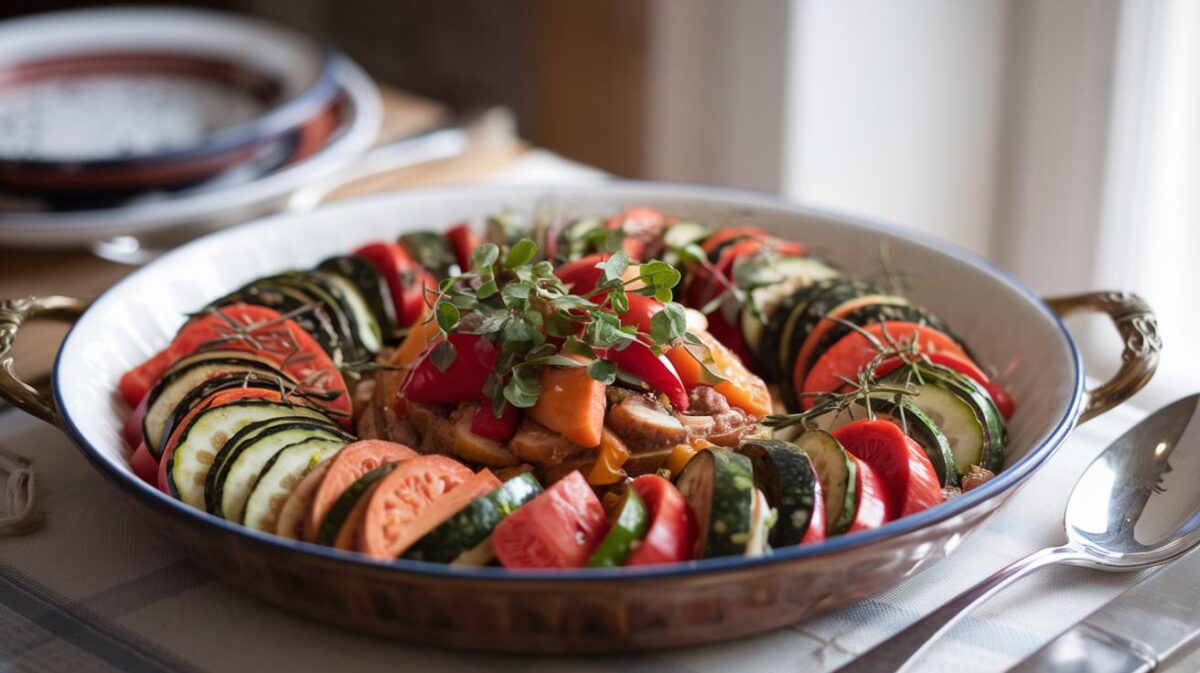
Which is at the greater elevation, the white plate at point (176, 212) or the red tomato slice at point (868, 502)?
the white plate at point (176, 212)

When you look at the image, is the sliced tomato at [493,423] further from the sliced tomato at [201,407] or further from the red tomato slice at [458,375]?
the sliced tomato at [201,407]

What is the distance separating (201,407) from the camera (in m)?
2.12

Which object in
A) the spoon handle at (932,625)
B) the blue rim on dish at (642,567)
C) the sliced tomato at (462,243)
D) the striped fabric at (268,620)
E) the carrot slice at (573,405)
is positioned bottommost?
the striped fabric at (268,620)

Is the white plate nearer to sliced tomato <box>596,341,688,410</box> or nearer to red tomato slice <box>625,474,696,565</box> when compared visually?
sliced tomato <box>596,341,688,410</box>

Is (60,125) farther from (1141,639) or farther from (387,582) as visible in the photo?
(1141,639)

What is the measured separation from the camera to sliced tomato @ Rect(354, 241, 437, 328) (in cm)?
274

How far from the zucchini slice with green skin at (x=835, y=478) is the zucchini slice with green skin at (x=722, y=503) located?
15cm

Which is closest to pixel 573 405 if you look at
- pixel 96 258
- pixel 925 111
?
pixel 96 258

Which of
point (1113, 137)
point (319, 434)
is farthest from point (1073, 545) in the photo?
point (1113, 137)

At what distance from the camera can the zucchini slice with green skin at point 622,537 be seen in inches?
67.0

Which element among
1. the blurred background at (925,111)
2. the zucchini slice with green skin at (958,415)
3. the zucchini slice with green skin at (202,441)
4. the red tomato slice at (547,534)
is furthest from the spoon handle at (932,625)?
the blurred background at (925,111)

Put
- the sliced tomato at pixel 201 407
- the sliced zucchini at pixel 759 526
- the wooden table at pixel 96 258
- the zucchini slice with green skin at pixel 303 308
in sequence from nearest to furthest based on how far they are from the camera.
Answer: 1. the sliced zucchini at pixel 759 526
2. the sliced tomato at pixel 201 407
3. the zucchini slice with green skin at pixel 303 308
4. the wooden table at pixel 96 258

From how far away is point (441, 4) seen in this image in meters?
6.92

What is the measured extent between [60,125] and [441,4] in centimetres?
335
